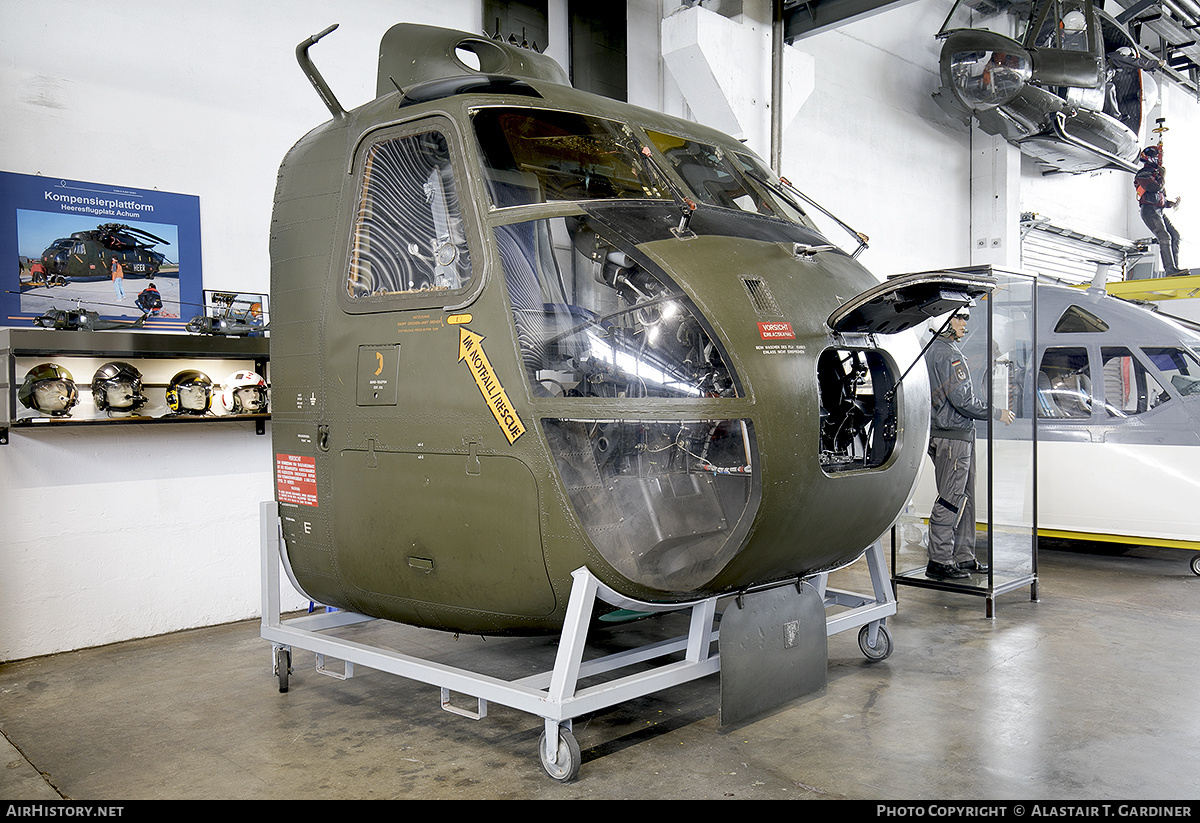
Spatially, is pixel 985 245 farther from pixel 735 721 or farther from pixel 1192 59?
pixel 735 721

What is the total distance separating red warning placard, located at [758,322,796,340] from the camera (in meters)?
3.15

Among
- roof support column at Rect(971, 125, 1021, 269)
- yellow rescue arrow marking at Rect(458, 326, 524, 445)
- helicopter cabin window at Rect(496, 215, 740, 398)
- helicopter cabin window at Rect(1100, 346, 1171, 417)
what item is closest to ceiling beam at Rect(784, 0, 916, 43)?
helicopter cabin window at Rect(1100, 346, 1171, 417)

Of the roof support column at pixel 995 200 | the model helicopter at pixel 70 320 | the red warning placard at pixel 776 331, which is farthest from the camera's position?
the roof support column at pixel 995 200

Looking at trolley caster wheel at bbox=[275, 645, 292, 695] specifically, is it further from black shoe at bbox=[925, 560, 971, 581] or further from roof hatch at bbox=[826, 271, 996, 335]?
black shoe at bbox=[925, 560, 971, 581]

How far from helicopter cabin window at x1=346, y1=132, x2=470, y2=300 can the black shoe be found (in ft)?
13.3

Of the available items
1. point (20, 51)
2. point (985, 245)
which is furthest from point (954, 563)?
point (985, 245)

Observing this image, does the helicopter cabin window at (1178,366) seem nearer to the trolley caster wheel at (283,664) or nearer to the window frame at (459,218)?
the window frame at (459,218)

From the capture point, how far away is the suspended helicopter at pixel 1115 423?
22.0 ft

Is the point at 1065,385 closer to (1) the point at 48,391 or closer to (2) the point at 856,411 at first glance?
(2) the point at 856,411

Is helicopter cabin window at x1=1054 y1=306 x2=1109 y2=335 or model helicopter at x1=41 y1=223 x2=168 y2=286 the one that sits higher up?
model helicopter at x1=41 y1=223 x2=168 y2=286

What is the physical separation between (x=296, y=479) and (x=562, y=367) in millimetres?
1541

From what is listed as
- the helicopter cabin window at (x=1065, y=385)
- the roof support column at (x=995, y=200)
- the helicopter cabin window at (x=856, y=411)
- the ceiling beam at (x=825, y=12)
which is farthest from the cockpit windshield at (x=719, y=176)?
the roof support column at (x=995, y=200)

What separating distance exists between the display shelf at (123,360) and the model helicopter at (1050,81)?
7.52m
